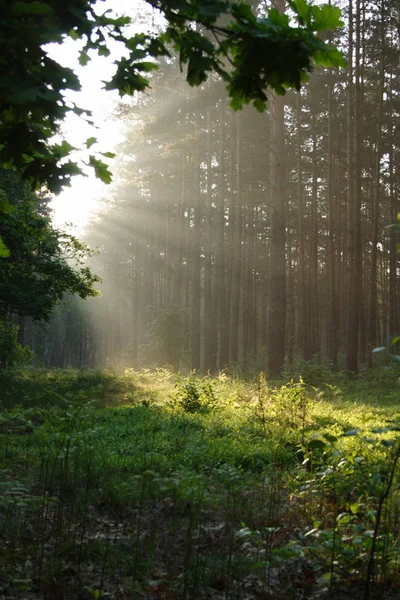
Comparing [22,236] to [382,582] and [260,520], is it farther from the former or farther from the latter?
[382,582]

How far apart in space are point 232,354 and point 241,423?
21.3m

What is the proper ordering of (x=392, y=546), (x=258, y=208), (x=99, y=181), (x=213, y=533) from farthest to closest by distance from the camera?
(x=258, y=208)
(x=213, y=533)
(x=99, y=181)
(x=392, y=546)

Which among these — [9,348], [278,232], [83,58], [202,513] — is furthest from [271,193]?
[83,58]

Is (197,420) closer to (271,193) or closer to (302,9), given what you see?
(302,9)

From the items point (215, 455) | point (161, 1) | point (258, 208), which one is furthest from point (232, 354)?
point (161, 1)

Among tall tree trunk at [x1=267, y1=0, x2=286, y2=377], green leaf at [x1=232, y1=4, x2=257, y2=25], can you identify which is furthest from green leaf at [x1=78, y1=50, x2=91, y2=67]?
tall tree trunk at [x1=267, y1=0, x2=286, y2=377]

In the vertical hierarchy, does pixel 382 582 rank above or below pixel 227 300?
below

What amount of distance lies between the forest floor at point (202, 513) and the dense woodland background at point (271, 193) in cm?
1043

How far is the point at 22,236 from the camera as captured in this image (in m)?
15.2

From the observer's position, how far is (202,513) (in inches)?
193

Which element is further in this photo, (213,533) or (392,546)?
(213,533)

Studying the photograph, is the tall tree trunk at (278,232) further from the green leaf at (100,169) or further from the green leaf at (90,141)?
the green leaf at (90,141)

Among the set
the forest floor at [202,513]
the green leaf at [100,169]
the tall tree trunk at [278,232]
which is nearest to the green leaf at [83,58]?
the green leaf at [100,169]

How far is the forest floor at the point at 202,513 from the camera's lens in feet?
11.1
